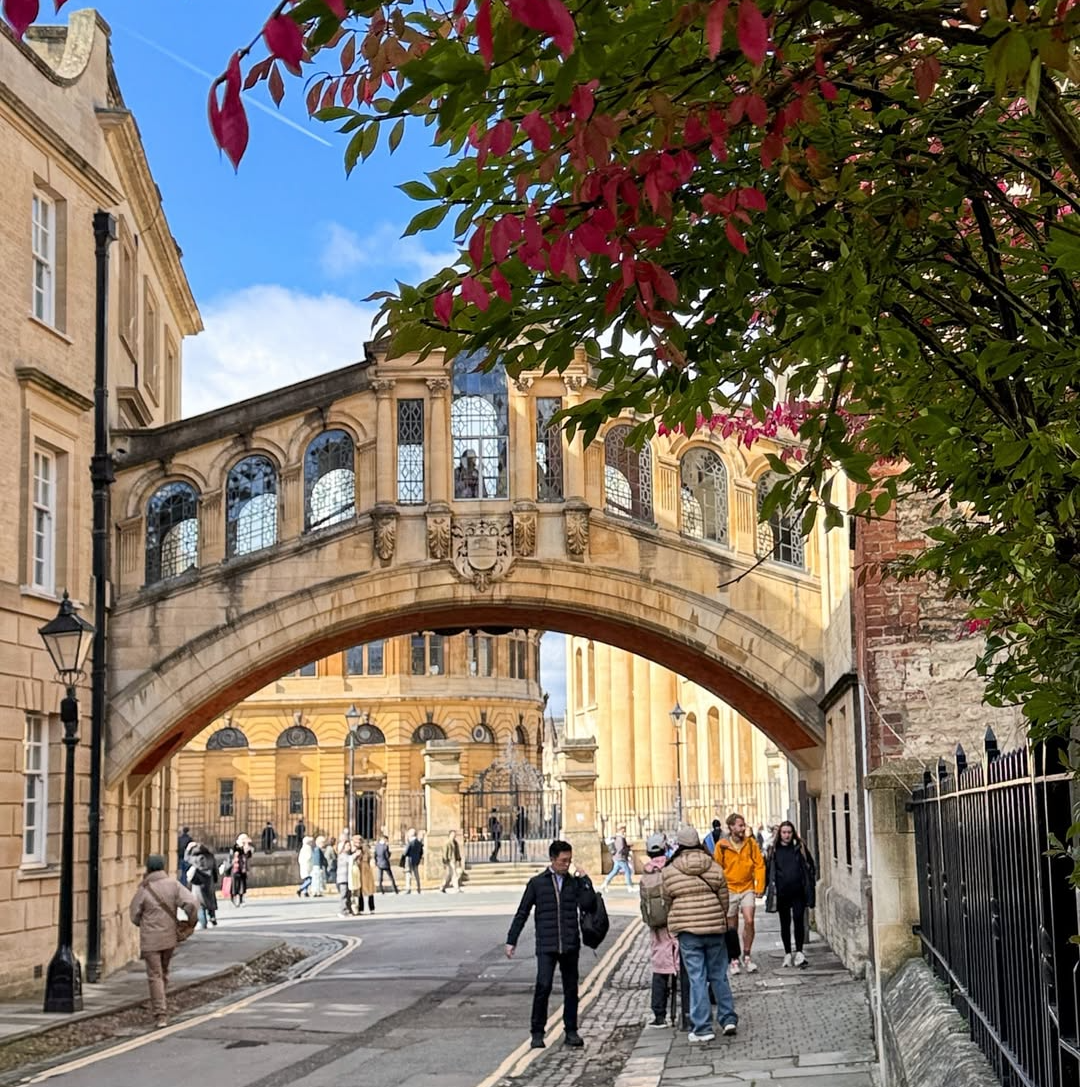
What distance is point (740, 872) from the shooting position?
698 inches

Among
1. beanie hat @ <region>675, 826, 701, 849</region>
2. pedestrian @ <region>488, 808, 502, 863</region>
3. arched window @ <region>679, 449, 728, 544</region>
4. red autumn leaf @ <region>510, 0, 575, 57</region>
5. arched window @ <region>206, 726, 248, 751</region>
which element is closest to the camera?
red autumn leaf @ <region>510, 0, 575, 57</region>

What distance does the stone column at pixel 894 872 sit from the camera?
970 cm

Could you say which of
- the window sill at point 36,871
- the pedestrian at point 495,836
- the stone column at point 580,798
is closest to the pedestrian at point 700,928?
the window sill at point 36,871

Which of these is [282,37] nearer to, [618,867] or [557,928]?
[557,928]

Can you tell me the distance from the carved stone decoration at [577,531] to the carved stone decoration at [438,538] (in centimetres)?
168

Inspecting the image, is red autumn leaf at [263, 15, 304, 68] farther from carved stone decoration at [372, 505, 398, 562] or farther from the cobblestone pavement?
carved stone decoration at [372, 505, 398, 562]

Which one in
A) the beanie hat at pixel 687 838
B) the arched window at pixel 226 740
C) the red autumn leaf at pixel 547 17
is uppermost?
the arched window at pixel 226 740

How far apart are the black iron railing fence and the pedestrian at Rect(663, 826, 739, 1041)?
5564 mm

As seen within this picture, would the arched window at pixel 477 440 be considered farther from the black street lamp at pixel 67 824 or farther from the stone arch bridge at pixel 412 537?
the black street lamp at pixel 67 824

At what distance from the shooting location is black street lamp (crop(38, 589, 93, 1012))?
54.2 ft

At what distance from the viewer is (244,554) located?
907 inches

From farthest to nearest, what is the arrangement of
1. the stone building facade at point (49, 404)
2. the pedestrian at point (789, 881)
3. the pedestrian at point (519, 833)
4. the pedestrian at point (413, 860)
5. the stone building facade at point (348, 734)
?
the stone building facade at point (348, 734)
the pedestrian at point (519, 833)
the pedestrian at point (413, 860)
the stone building facade at point (49, 404)
the pedestrian at point (789, 881)

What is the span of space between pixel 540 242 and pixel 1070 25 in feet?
3.86

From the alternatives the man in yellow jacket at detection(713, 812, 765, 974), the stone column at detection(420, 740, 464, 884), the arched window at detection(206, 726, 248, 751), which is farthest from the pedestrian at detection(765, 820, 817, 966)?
the arched window at detection(206, 726, 248, 751)
